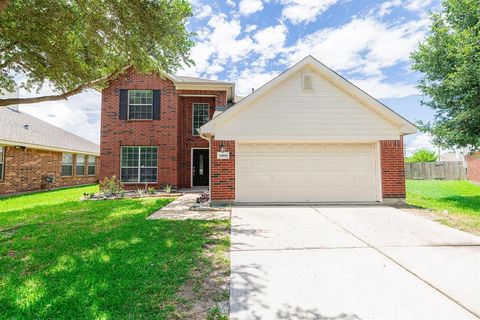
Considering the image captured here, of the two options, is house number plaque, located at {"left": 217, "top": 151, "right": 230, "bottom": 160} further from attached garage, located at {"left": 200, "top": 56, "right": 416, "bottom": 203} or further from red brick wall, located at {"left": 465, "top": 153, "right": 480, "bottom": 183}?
red brick wall, located at {"left": 465, "top": 153, "right": 480, "bottom": 183}

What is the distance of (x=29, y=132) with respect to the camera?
625 inches

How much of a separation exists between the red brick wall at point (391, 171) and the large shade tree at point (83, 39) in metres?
8.22

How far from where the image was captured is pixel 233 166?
898 centimetres

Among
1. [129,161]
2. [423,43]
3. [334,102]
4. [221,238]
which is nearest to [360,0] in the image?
[334,102]

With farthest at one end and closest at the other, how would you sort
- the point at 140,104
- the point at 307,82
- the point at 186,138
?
the point at 186,138
the point at 140,104
the point at 307,82

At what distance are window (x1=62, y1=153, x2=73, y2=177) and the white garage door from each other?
616 inches

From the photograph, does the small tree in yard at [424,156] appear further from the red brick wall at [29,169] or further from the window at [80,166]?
the red brick wall at [29,169]

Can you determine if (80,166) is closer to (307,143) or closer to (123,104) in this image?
(123,104)

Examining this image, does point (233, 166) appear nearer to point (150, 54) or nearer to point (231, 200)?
point (231, 200)

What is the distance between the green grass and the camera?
2.75m

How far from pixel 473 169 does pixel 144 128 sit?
90.2 feet

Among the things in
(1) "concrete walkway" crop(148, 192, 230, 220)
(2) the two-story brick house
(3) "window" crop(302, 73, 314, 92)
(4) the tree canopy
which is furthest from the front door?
(4) the tree canopy

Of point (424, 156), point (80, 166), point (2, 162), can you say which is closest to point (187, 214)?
point (2, 162)

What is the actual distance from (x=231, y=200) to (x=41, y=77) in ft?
26.0
